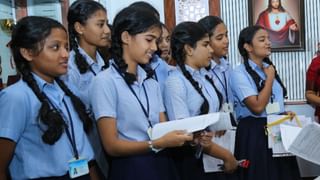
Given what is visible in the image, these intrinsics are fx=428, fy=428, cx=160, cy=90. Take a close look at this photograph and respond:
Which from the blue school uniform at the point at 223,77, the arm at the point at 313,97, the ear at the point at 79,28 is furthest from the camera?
the arm at the point at 313,97

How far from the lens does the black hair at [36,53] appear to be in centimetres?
136

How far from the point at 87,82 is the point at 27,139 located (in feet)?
2.07

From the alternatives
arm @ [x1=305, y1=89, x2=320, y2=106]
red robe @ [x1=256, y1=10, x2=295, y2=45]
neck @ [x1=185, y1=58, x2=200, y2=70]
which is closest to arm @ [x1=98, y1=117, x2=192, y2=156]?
neck @ [x1=185, y1=58, x2=200, y2=70]

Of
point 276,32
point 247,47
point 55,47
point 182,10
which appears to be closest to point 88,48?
point 55,47

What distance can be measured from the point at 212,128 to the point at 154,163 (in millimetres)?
354

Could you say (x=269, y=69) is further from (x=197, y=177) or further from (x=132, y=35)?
(x=132, y=35)

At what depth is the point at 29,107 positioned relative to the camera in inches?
53.9

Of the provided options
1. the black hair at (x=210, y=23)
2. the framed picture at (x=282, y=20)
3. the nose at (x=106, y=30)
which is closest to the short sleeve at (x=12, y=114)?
the nose at (x=106, y=30)

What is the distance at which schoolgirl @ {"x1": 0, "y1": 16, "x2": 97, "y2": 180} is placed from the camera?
1.34m

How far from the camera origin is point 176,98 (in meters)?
1.82

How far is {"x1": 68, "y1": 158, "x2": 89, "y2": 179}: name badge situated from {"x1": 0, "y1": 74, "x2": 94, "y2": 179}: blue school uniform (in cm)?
2

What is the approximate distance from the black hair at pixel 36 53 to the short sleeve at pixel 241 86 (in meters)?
1.11

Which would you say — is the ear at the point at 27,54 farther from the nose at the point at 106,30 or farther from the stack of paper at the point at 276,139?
the stack of paper at the point at 276,139

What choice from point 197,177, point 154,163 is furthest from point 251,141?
point 154,163
